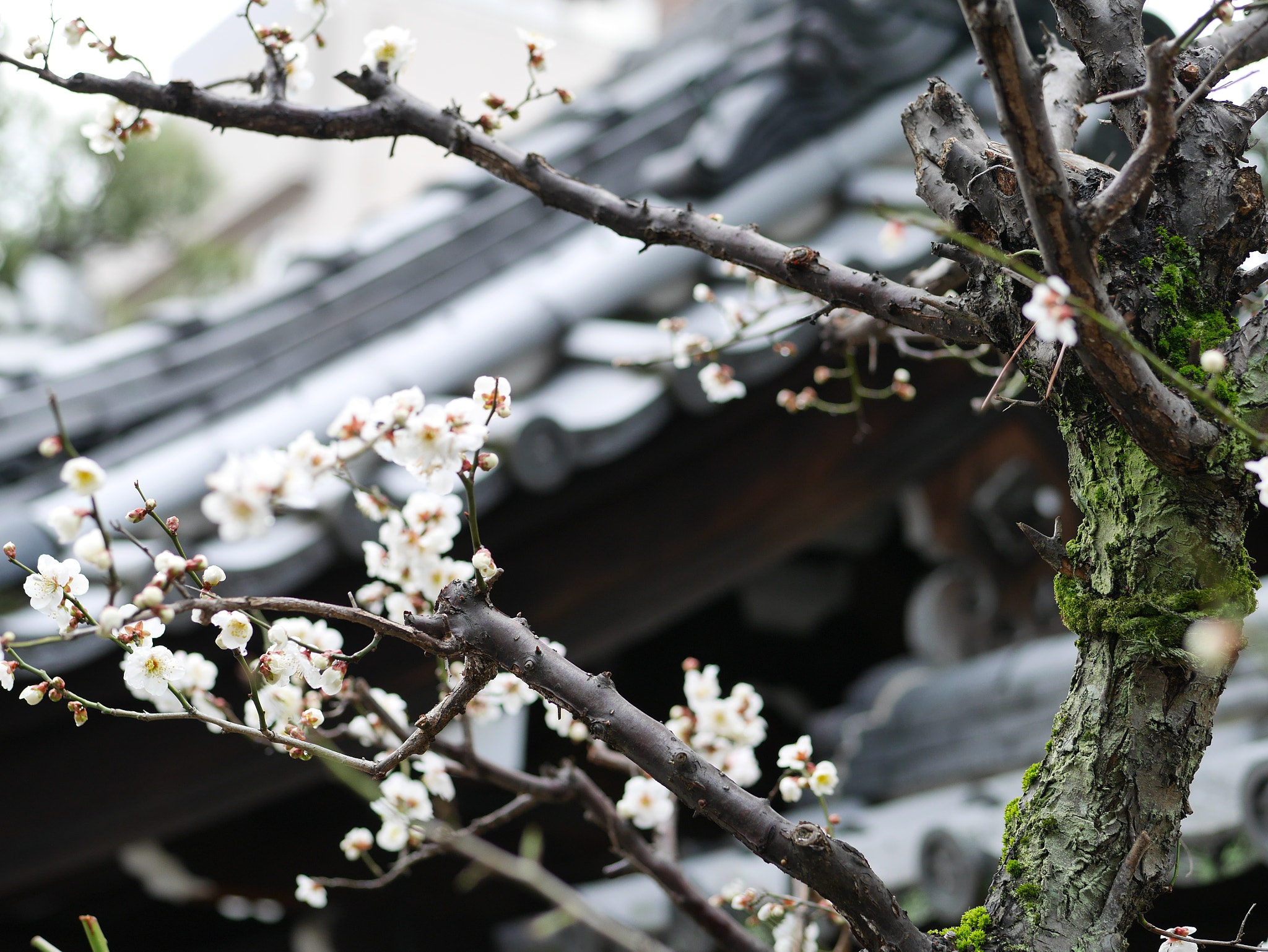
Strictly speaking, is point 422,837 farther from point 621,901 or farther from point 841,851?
point 621,901

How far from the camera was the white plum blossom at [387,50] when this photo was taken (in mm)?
1166

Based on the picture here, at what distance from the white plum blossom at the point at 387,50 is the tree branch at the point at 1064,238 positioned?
0.71m

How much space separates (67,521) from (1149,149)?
2.65ft

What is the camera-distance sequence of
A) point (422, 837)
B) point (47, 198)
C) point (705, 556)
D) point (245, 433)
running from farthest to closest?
point (47, 198) → point (705, 556) → point (245, 433) → point (422, 837)

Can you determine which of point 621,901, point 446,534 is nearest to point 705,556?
point 621,901

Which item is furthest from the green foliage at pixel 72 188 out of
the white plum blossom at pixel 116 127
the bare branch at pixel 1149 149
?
the bare branch at pixel 1149 149

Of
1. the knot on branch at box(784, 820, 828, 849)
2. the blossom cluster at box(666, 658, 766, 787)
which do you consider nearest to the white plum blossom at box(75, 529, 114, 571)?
the knot on branch at box(784, 820, 828, 849)

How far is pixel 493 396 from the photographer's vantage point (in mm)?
888

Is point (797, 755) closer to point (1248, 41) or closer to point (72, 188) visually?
point (1248, 41)

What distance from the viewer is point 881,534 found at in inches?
111

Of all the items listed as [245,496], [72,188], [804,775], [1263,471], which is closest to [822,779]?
[804,775]

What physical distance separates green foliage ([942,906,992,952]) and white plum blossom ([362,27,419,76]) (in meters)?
1.07

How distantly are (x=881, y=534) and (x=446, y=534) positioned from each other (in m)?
1.93

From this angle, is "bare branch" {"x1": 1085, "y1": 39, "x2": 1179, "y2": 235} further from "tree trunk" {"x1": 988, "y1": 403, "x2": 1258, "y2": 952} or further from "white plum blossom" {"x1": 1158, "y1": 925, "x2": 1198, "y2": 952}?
"white plum blossom" {"x1": 1158, "y1": 925, "x2": 1198, "y2": 952}
